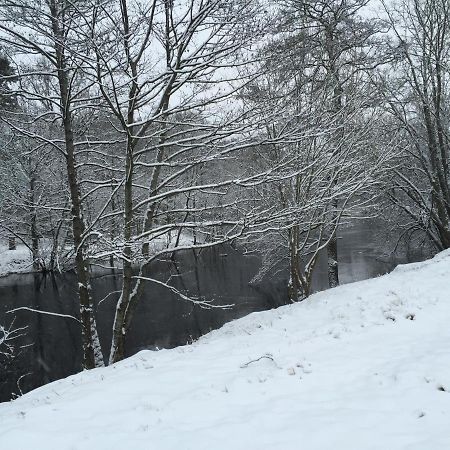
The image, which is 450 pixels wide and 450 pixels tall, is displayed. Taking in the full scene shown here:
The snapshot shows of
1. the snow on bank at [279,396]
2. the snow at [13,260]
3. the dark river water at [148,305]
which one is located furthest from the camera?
the snow at [13,260]

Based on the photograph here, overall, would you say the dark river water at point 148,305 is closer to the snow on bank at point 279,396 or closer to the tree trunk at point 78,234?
the tree trunk at point 78,234

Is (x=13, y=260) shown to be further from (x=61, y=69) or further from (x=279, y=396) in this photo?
(x=279, y=396)

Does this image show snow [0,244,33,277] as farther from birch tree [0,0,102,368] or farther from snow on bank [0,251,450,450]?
snow on bank [0,251,450,450]

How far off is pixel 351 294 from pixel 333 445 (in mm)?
5928

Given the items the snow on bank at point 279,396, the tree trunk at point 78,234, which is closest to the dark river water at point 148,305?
the tree trunk at point 78,234

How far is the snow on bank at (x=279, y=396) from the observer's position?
3.26 meters

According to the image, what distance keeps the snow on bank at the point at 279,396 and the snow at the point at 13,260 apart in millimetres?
22433

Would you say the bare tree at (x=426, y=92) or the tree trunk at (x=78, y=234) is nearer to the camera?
the tree trunk at (x=78, y=234)

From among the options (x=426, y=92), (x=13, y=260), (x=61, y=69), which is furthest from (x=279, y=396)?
(x=13, y=260)

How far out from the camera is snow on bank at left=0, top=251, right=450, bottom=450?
3256mm

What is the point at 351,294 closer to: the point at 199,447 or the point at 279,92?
the point at 279,92

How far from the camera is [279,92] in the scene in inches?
409

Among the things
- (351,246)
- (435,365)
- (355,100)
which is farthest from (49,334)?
(351,246)

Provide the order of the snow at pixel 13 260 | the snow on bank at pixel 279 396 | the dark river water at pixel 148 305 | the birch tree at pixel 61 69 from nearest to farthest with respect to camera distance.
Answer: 1. the snow on bank at pixel 279 396
2. the birch tree at pixel 61 69
3. the dark river water at pixel 148 305
4. the snow at pixel 13 260
